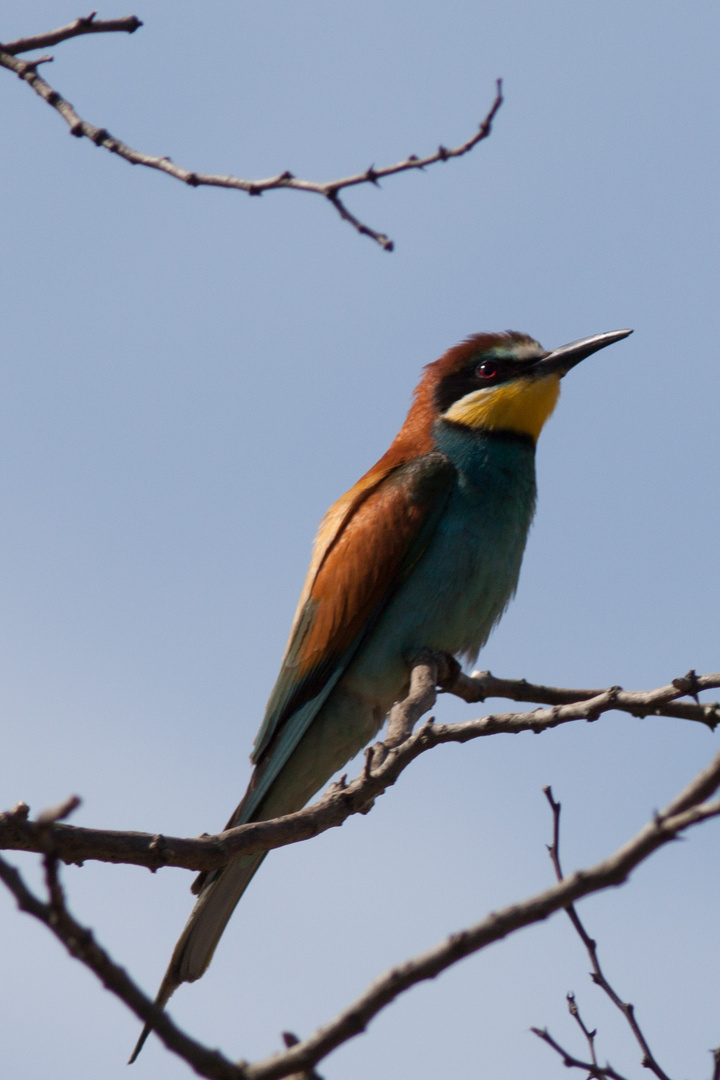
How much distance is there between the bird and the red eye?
1.07 ft

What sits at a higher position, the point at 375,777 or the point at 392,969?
the point at 375,777

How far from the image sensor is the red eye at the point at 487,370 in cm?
427

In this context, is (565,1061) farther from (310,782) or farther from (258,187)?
(258,187)

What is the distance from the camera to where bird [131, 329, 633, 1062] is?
366 cm

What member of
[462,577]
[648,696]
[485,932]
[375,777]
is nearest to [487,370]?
[462,577]

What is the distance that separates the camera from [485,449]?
3.96 m

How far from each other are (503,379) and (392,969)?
3.18 m

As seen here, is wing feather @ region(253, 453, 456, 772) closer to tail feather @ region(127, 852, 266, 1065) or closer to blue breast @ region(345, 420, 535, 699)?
blue breast @ region(345, 420, 535, 699)

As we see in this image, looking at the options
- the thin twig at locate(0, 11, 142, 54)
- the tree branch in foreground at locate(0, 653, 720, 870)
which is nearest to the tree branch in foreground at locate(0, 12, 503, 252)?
the thin twig at locate(0, 11, 142, 54)

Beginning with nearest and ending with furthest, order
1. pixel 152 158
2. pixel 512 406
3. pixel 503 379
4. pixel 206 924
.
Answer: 1. pixel 152 158
2. pixel 206 924
3. pixel 512 406
4. pixel 503 379

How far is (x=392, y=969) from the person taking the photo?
1233 mm

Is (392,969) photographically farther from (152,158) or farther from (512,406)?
(512,406)

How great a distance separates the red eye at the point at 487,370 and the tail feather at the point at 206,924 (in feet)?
5.87

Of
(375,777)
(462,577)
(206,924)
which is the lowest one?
(375,777)
